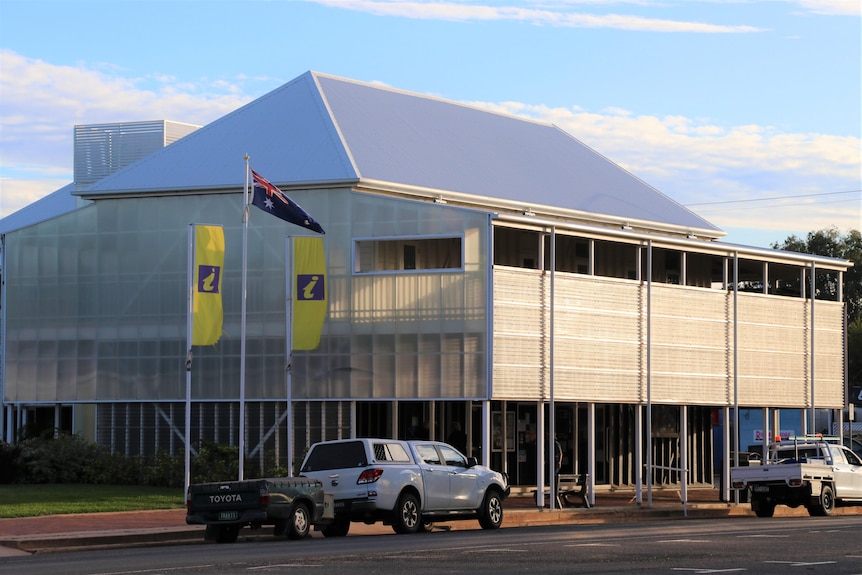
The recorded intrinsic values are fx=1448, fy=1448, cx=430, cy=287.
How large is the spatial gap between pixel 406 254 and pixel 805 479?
11.2m

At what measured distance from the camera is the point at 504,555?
18.7 m

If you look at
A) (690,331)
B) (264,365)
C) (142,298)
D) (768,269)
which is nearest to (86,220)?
(142,298)

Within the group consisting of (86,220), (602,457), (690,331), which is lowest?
(602,457)

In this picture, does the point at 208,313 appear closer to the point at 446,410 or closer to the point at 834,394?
the point at 446,410

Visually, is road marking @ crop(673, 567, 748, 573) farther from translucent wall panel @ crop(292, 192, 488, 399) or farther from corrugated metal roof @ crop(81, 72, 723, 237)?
corrugated metal roof @ crop(81, 72, 723, 237)

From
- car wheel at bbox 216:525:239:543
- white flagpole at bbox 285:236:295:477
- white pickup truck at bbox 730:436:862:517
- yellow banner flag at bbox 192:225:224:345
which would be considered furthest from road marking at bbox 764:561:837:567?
white flagpole at bbox 285:236:295:477

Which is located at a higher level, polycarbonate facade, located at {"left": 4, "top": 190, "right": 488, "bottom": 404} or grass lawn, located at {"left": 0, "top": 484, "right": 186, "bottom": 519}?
polycarbonate facade, located at {"left": 4, "top": 190, "right": 488, "bottom": 404}

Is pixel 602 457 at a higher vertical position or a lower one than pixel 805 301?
lower

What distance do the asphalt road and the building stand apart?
1050 centimetres

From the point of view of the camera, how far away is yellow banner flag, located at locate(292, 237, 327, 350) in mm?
33438

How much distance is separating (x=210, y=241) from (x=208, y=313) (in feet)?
5.22

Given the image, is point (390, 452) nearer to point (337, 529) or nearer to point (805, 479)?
point (337, 529)

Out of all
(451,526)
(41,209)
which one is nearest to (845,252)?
(41,209)

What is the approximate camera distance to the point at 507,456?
133ft
